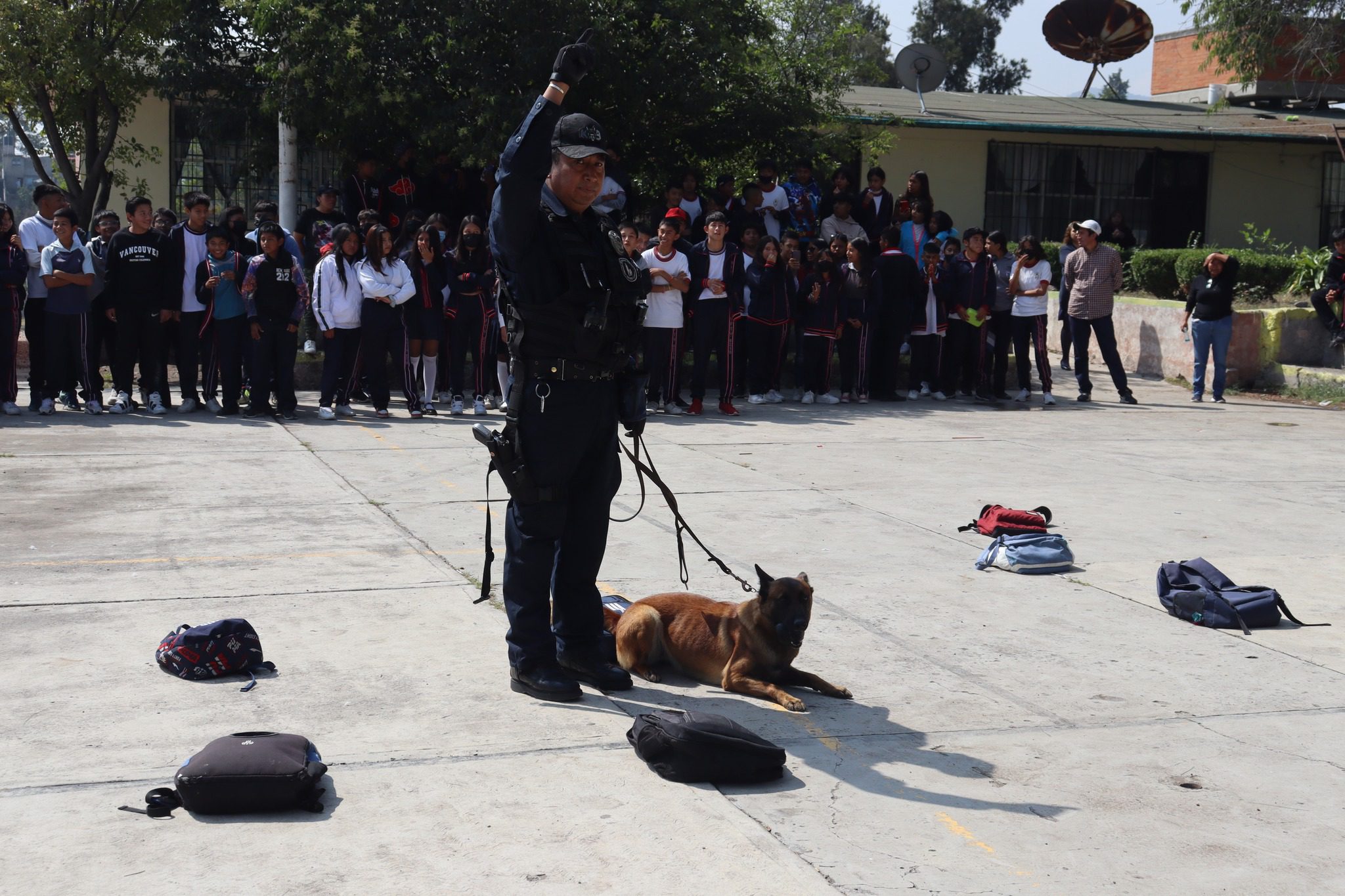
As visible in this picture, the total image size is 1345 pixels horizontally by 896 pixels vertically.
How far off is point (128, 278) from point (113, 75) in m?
6.20

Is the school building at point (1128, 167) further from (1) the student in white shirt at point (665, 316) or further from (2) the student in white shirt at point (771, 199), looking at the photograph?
(1) the student in white shirt at point (665, 316)

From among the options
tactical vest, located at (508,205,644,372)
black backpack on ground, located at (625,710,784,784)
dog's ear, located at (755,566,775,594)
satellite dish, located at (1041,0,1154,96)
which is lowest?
black backpack on ground, located at (625,710,784,784)

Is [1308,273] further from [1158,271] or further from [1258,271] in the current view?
[1158,271]

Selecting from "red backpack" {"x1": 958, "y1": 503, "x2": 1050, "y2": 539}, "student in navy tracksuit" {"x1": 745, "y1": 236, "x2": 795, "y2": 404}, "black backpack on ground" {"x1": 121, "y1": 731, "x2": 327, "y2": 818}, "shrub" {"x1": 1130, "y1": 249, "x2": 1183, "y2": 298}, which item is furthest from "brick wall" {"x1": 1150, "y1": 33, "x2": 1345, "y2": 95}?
"black backpack on ground" {"x1": 121, "y1": 731, "x2": 327, "y2": 818}

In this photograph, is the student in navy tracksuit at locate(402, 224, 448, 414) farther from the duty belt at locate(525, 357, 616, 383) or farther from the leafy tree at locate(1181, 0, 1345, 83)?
the leafy tree at locate(1181, 0, 1345, 83)

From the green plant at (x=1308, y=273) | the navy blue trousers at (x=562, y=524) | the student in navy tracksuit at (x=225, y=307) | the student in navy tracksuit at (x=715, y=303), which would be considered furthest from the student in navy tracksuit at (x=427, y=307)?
the green plant at (x=1308, y=273)

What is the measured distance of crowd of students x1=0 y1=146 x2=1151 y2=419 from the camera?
1225cm

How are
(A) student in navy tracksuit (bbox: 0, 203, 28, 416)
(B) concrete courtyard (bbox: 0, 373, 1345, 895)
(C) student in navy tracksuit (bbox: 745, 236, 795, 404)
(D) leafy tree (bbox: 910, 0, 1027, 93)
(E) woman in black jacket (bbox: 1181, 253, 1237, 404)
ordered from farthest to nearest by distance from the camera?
(D) leafy tree (bbox: 910, 0, 1027, 93) < (E) woman in black jacket (bbox: 1181, 253, 1237, 404) < (C) student in navy tracksuit (bbox: 745, 236, 795, 404) < (A) student in navy tracksuit (bbox: 0, 203, 28, 416) < (B) concrete courtyard (bbox: 0, 373, 1345, 895)

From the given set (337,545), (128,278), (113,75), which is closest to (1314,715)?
(337,545)

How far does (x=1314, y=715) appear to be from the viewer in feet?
16.5

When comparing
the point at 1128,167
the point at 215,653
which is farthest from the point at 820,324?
the point at 1128,167

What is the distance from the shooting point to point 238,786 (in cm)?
382

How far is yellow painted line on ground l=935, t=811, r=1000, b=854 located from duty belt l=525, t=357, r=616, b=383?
197 cm

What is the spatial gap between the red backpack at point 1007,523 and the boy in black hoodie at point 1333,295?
10095 mm
